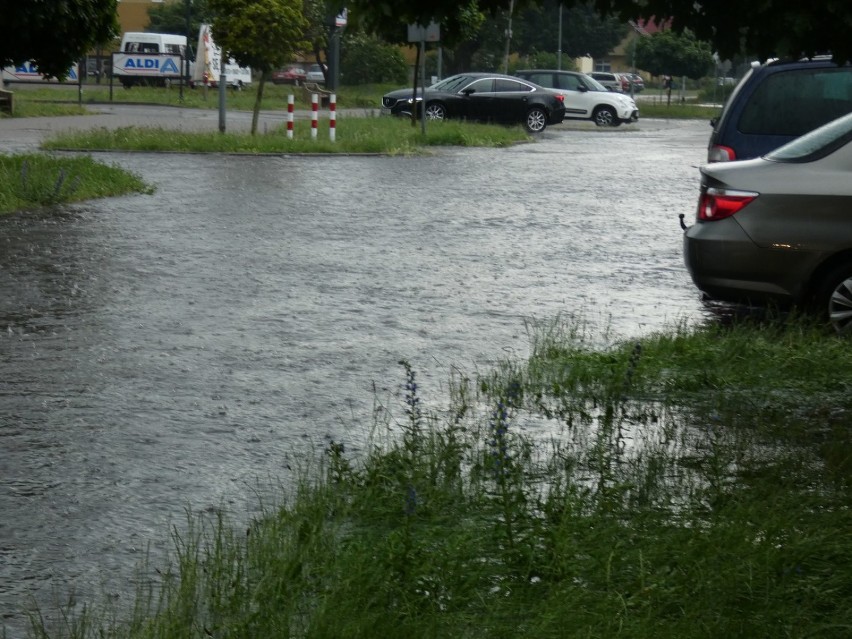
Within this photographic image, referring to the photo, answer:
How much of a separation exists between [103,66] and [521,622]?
76101 millimetres

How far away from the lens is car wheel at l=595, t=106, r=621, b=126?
153ft

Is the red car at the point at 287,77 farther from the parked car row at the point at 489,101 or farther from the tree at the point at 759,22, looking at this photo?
the tree at the point at 759,22

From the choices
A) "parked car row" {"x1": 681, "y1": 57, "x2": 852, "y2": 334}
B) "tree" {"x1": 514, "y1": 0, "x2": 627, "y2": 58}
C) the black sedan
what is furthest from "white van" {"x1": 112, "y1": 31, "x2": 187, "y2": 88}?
"parked car row" {"x1": 681, "y1": 57, "x2": 852, "y2": 334}

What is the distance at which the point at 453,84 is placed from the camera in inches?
1594

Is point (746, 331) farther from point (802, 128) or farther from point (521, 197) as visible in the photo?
point (521, 197)

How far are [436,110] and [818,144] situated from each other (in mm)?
30729

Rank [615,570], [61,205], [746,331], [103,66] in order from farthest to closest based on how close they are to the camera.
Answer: [103,66] < [61,205] < [746,331] < [615,570]

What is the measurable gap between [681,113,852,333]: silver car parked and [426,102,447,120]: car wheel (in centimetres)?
3050

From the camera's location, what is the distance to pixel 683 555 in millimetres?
4586

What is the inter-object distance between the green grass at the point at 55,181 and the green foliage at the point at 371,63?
157 ft

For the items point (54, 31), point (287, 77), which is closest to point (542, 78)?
point (287, 77)

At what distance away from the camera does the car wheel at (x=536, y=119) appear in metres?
40.0

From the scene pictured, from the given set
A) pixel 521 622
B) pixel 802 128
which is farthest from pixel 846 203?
pixel 521 622

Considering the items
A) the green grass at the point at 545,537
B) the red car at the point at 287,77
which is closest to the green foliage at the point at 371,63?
the red car at the point at 287,77
